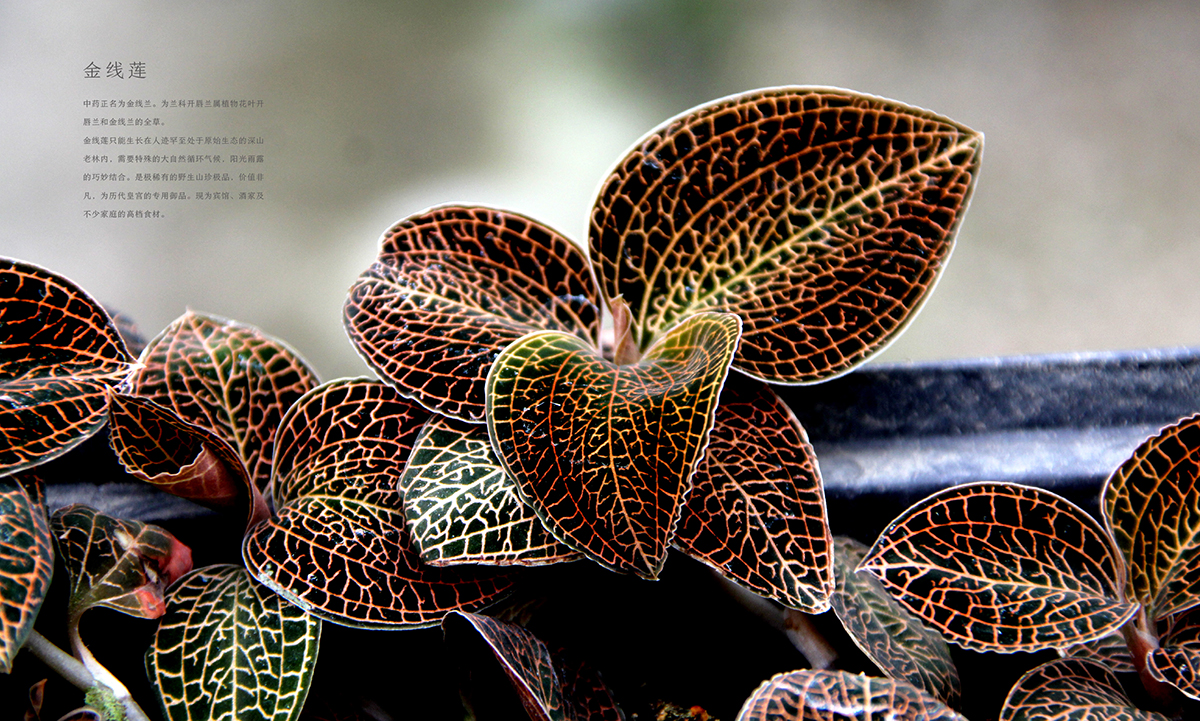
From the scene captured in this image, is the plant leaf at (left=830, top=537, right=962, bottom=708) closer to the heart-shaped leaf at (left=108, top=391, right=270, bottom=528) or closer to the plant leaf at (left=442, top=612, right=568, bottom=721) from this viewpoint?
the plant leaf at (left=442, top=612, right=568, bottom=721)

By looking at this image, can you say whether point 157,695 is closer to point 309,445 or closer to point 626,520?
point 309,445

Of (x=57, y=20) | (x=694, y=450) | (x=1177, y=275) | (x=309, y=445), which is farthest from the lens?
(x=1177, y=275)

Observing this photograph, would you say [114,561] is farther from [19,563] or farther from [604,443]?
[604,443]

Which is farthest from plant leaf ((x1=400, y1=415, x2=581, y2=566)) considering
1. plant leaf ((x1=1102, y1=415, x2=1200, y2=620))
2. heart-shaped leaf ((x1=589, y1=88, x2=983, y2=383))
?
plant leaf ((x1=1102, y1=415, x2=1200, y2=620))

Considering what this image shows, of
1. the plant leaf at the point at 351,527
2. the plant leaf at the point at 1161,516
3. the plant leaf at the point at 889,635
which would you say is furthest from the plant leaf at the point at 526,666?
the plant leaf at the point at 1161,516

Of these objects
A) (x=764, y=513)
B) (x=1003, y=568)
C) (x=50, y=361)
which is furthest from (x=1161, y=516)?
(x=50, y=361)

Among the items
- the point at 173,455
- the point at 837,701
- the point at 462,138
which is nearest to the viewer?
the point at 837,701

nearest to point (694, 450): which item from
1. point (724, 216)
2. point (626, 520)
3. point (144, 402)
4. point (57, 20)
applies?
point (626, 520)
